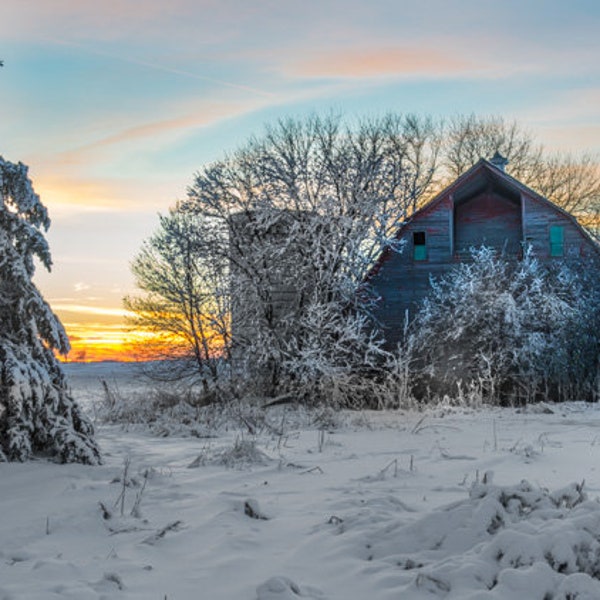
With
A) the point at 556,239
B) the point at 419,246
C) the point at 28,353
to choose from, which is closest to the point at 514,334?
the point at 556,239

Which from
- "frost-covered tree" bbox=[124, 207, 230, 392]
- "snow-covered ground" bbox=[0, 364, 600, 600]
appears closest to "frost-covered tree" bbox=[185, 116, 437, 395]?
"frost-covered tree" bbox=[124, 207, 230, 392]

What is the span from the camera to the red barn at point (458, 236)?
2273cm

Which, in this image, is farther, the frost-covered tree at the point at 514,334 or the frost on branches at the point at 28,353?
the frost-covered tree at the point at 514,334

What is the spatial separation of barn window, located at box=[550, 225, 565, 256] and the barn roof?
49cm

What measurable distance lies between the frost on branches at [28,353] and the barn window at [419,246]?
660 inches

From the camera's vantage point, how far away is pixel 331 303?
66.4 feet

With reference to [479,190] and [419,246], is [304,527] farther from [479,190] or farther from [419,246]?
[479,190]

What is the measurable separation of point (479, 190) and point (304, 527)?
20901mm

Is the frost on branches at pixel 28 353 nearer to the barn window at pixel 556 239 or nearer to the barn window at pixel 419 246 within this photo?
the barn window at pixel 419 246

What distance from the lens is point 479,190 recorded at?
2434cm

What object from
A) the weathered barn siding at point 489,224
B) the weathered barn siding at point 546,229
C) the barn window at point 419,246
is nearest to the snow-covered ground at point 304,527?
the weathered barn siding at point 546,229

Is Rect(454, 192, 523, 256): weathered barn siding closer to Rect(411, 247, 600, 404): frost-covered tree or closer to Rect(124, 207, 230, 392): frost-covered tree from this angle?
Rect(411, 247, 600, 404): frost-covered tree

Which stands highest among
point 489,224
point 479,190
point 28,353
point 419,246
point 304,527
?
point 479,190

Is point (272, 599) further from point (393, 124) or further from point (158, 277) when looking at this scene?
point (393, 124)
